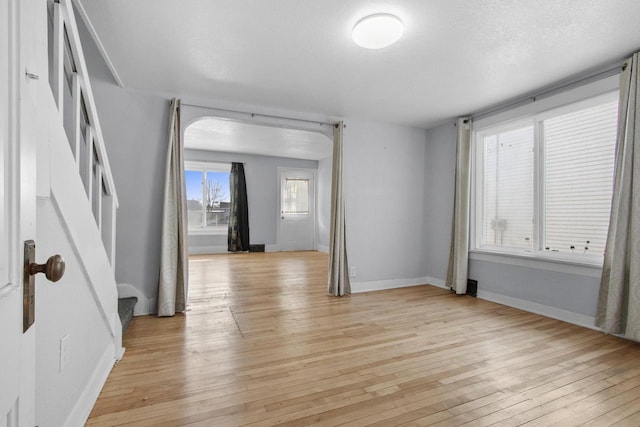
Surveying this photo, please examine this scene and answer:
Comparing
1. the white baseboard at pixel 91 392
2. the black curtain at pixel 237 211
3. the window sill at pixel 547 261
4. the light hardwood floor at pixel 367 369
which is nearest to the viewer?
the white baseboard at pixel 91 392

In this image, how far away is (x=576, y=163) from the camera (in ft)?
10.2

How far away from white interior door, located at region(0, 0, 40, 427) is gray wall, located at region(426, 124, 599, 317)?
3.88m


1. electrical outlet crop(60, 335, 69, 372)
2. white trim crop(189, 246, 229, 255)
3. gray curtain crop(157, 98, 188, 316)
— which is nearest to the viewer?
electrical outlet crop(60, 335, 69, 372)

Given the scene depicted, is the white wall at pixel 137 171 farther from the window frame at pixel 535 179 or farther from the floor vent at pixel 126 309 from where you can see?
the window frame at pixel 535 179

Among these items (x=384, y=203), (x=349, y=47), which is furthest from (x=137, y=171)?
(x=384, y=203)

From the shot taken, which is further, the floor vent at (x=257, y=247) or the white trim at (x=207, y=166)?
the floor vent at (x=257, y=247)

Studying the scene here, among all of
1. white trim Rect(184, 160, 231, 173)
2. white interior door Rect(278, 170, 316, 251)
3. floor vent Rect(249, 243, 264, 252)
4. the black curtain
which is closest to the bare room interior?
the black curtain

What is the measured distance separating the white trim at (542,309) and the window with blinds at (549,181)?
22.2 inches

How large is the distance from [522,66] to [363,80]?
1412mm

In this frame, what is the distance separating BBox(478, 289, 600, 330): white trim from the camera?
2.96m

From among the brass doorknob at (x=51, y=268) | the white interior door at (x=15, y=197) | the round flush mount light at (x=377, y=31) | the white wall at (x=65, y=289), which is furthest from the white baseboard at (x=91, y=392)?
the round flush mount light at (x=377, y=31)

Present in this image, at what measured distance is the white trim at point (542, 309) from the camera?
296cm

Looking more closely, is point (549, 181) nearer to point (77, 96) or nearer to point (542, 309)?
point (542, 309)

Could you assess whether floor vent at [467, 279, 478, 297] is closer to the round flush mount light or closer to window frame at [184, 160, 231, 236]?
the round flush mount light
